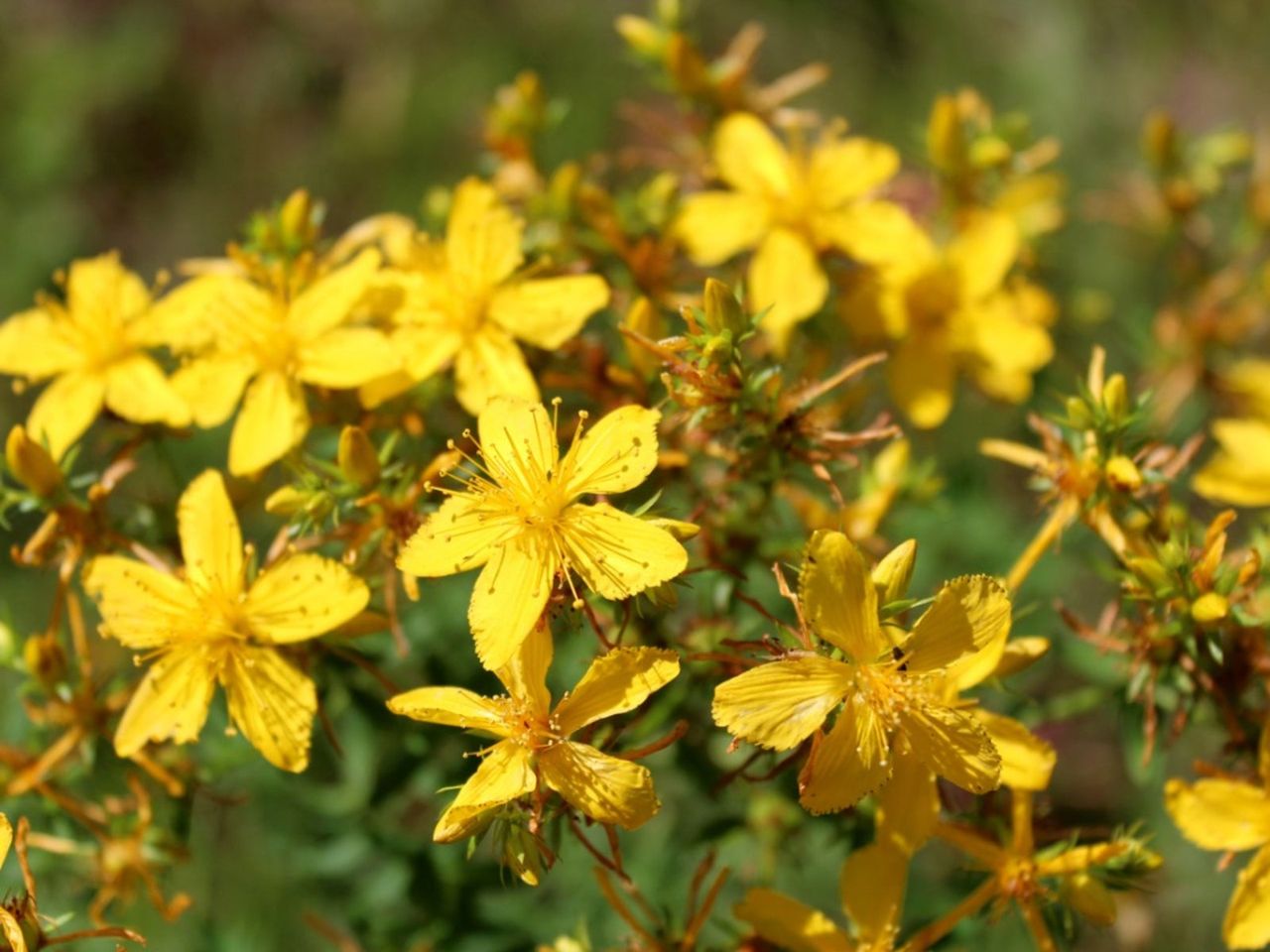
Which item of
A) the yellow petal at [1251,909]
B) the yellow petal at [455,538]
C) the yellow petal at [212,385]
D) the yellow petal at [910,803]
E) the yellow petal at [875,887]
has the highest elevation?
the yellow petal at [212,385]

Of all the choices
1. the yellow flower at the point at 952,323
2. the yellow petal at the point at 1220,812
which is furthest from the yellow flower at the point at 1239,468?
the yellow petal at the point at 1220,812

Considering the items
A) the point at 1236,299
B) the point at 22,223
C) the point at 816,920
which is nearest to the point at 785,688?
the point at 816,920

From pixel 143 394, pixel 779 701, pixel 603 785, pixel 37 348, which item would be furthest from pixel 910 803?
pixel 37 348

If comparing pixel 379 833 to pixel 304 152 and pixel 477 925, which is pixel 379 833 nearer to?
pixel 477 925

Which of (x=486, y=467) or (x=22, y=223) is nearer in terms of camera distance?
(x=486, y=467)

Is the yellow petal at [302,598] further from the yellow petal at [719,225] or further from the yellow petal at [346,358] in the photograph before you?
the yellow petal at [719,225]

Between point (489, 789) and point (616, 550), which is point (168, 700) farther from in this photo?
point (616, 550)
